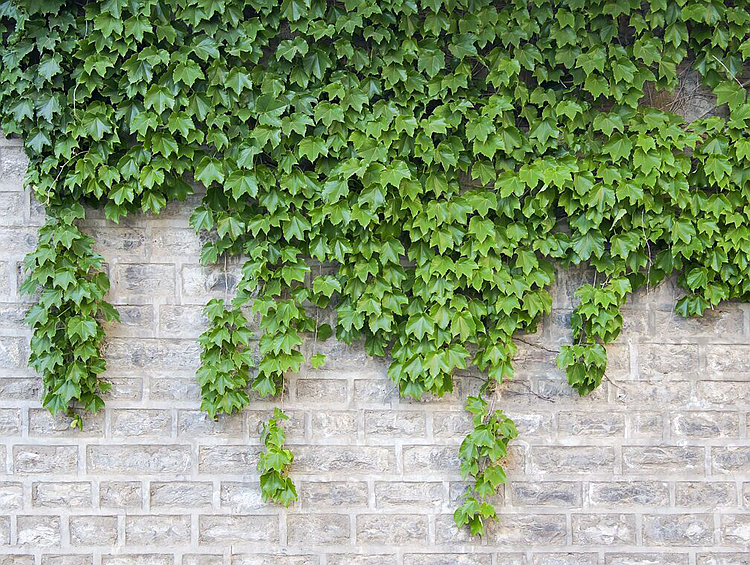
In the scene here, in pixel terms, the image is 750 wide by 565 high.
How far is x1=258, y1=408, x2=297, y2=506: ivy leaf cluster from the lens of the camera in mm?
2680

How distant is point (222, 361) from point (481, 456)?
1070 mm

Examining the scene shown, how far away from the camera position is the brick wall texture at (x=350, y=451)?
9.11 feet

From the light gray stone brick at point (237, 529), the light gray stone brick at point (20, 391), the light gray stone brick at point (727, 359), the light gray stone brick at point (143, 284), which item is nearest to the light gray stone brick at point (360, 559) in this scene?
the light gray stone brick at point (237, 529)

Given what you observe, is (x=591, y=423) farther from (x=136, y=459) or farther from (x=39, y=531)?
(x=39, y=531)

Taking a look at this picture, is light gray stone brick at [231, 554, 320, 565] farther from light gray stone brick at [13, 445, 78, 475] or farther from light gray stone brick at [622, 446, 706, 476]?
light gray stone brick at [622, 446, 706, 476]

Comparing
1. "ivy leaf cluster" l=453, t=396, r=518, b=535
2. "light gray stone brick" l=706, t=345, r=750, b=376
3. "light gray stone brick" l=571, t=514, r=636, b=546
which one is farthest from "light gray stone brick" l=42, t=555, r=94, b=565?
"light gray stone brick" l=706, t=345, r=750, b=376

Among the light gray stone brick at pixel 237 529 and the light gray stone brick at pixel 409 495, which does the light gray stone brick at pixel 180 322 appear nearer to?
the light gray stone brick at pixel 237 529

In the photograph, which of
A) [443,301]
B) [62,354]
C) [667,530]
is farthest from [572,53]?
[62,354]

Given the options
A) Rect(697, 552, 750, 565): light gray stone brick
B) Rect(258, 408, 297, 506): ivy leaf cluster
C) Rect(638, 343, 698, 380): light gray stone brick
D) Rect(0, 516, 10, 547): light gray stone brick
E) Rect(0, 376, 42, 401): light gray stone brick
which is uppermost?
Rect(638, 343, 698, 380): light gray stone brick

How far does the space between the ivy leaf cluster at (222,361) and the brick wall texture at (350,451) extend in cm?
11

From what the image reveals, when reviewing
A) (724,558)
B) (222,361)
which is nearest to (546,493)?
(724,558)

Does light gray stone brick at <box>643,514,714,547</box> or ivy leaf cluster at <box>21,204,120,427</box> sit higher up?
ivy leaf cluster at <box>21,204,120,427</box>

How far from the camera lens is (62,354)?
8.81ft

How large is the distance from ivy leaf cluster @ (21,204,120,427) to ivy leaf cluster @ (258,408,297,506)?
2.30 ft
